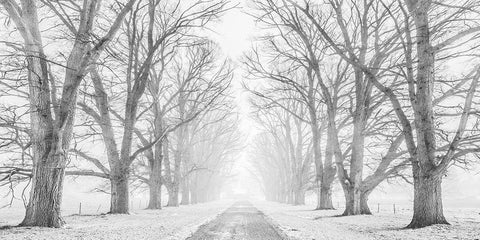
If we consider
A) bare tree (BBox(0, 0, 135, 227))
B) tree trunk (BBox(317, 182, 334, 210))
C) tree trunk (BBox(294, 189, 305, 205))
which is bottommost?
tree trunk (BBox(294, 189, 305, 205))

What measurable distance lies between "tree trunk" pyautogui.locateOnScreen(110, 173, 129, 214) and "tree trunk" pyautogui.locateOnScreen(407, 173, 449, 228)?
10.9 metres

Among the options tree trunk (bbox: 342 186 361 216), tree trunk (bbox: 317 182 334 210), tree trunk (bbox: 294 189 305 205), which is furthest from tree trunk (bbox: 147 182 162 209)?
tree trunk (bbox: 294 189 305 205)

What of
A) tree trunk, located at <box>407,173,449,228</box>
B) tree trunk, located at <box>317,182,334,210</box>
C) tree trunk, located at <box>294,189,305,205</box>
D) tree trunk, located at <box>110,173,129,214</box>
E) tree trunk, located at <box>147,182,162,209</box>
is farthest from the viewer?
tree trunk, located at <box>294,189,305,205</box>

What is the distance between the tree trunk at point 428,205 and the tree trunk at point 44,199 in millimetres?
9486

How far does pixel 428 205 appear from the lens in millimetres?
10070

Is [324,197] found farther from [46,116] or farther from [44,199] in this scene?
[46,116]

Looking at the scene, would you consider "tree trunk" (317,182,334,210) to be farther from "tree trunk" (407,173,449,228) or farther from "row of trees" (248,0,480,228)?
"tree trunk" (407,173,449,228)

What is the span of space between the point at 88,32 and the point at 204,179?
3974cm

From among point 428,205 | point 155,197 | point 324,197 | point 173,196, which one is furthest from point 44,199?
point 173,196

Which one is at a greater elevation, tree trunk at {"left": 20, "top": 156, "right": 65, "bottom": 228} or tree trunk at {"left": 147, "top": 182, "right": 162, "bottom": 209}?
tree trunk at {"left": 20, "top": 156, "right": 65, "bottom": 228}

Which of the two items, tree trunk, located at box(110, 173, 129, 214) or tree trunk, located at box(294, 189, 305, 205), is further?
tree trunk, located at box(294, 189, 305, 205)

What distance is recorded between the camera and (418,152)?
10562 mm

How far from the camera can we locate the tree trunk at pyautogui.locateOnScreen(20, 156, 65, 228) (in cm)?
919

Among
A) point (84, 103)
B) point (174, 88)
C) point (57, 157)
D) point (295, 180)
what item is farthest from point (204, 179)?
point (57, 157)
